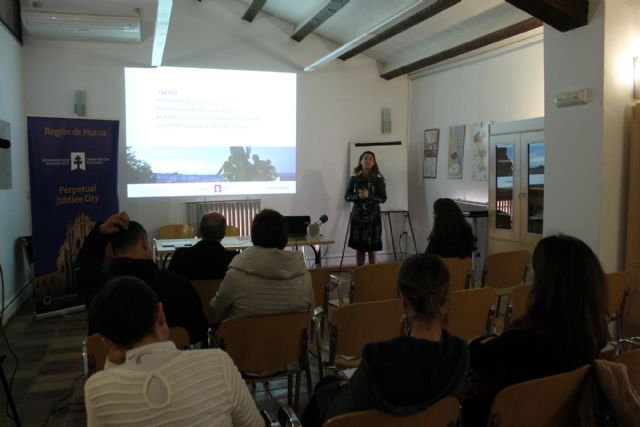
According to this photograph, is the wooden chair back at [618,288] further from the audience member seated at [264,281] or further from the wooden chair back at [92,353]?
the wooden chair back at [92,353]

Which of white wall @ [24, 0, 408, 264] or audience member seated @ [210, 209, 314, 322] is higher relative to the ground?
white wall @ [24, 0, 408, 264]

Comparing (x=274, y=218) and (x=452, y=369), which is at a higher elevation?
(x=274, y=218)

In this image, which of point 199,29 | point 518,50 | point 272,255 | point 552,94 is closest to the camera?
point 272,255

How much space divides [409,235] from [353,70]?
2.62 m

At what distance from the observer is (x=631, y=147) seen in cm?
397

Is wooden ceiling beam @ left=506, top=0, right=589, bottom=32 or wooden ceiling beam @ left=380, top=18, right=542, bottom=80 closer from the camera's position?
wooden ceiling beam @ left=506, top=0, right=589, bottom=32

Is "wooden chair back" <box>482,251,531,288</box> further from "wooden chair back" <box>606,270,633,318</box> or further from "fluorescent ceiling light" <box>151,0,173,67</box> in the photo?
"fluorescent ceiling light" <box>151,0,173,67</box>

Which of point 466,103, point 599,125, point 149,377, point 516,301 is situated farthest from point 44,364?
point 466,103

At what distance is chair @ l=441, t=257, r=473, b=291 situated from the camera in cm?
367

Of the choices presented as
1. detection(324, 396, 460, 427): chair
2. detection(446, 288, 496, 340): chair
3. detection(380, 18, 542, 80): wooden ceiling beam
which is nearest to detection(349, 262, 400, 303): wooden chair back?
detection(446, 288, 496, 340): chair

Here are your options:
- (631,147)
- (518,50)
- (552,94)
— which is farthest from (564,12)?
(518,50)

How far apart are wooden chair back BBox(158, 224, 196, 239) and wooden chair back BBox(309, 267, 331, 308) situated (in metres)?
3.36

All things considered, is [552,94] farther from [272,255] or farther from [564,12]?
[272,255]

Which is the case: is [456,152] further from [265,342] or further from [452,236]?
[265,342]
